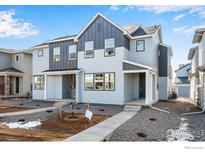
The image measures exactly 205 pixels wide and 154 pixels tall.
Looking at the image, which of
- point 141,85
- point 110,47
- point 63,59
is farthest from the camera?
point 63,59

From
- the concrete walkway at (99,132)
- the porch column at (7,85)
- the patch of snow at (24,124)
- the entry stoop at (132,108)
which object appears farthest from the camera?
the porch column at (7,85)

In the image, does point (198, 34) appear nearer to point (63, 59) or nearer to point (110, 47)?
point (110, 47)

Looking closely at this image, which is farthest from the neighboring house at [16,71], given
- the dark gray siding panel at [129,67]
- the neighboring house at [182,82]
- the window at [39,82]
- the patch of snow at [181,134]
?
the neighboring house at [182,82]

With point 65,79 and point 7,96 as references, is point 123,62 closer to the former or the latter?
point 65,79

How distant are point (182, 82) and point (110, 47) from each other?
40.2 feet

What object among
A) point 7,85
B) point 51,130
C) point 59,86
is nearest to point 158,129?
point 51,130

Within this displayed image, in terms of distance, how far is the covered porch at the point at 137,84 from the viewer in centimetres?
924

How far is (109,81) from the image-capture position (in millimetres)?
10008

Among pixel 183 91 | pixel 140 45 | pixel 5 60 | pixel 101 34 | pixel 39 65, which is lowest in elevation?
pixel 183 91

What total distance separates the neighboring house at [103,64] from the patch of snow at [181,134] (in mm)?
3558

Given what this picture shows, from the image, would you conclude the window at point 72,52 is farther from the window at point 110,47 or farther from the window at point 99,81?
the window at point 110,47

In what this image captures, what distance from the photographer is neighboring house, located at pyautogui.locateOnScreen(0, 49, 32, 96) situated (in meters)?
14.7
